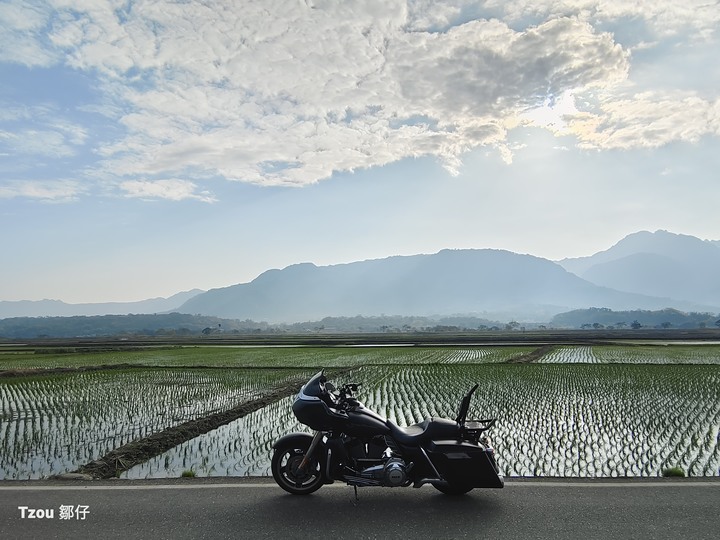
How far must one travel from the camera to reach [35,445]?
35.7 ft

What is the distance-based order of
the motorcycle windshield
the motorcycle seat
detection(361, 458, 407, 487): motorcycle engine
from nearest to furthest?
detection(361, 458, 407, 487): motorcycle engine
the motorcycle seat
the motorcycle windshield

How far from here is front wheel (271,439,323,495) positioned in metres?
6.15

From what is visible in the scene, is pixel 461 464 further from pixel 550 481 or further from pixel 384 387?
pixel 384 387

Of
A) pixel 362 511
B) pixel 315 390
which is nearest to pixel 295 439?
pixel 315 390

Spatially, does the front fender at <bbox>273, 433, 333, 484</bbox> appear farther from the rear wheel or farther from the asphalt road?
the rear wheel

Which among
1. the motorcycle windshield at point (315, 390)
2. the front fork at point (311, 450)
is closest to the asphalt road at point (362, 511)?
the front fork at point (311, 450)

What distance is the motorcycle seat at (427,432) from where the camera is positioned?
6.07 meters

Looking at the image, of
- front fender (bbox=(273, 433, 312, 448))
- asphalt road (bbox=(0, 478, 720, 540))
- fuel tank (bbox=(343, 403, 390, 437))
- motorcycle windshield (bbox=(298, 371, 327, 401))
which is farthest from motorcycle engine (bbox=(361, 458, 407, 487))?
motorcycle windshield (bbox=(298, 371, 327, 401))

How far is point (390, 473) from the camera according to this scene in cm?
593

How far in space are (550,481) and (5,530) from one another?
6.05m

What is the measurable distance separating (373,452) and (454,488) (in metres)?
1.01

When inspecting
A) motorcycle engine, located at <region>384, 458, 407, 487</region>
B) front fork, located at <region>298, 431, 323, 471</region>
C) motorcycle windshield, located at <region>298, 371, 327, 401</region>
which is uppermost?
motorcycle windshield, located at <region>298, 371, 327, 401</region>

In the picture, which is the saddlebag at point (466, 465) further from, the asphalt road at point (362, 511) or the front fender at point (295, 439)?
the front fender at point (295, 439)

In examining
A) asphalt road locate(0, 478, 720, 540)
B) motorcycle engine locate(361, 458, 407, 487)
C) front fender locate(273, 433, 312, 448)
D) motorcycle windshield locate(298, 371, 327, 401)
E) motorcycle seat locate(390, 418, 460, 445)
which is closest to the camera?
asphalt road locate(0, 478, 720, 540)
